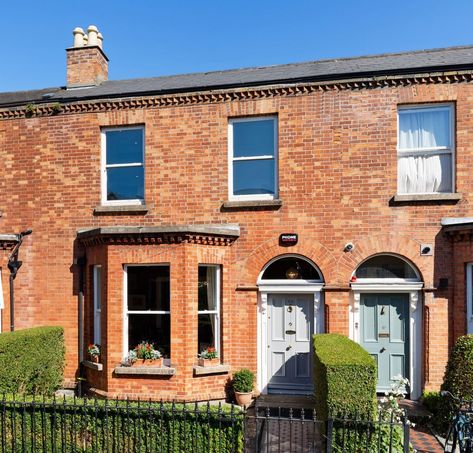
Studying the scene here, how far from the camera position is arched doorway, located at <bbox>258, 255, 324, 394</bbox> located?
30.8ft

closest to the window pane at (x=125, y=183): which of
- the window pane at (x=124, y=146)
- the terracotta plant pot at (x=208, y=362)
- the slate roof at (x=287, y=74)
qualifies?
the window pane at (x=124, y=146)

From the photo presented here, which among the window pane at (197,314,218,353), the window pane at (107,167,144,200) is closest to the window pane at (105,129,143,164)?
the window pane at (107,167,144,200)

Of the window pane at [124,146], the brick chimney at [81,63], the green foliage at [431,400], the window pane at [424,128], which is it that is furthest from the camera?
the brick chimney at [81,63]

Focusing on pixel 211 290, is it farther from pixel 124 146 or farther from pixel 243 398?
pixel 124 146

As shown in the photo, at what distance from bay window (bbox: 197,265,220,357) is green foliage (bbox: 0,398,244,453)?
3.33 m

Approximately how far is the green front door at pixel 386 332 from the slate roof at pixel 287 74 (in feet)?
15.6

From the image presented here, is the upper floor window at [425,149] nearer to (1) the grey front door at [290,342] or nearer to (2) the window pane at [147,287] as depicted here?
(1) the grey front door at [290,342]

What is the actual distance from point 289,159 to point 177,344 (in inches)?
178

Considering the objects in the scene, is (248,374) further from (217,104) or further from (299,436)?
(217,104)

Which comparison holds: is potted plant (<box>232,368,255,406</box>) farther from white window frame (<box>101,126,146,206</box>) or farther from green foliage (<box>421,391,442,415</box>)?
white window frame (<box>101,126,146,206</box>)

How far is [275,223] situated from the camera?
9.41 meters

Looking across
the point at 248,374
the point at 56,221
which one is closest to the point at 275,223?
the point at 248,374

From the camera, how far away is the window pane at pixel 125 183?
33.5 feet

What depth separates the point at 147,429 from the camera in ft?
19.1
